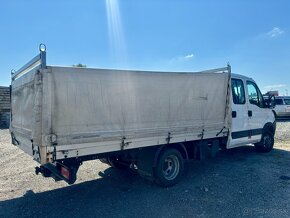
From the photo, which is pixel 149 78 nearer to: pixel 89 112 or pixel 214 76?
pixel 89 112

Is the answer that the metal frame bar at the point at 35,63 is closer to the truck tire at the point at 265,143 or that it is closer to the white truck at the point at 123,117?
the white truck at the point at 123,117

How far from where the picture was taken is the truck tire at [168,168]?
530 cm

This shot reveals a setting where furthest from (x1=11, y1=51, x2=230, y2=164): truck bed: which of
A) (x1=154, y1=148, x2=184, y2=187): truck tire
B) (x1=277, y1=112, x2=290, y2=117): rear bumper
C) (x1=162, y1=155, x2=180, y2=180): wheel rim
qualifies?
(x1=277, y1=112, x2=290, y2=117): rear bumper

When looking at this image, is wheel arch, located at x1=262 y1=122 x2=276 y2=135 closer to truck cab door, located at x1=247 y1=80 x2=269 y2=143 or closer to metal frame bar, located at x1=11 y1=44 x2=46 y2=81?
truck cab door, located at x1=247 y1=80 x2=269 y2=143

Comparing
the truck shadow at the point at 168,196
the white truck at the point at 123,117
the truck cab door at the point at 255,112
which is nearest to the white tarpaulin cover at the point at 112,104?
the white truck at the point at 123,117

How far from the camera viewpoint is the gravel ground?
4.28m

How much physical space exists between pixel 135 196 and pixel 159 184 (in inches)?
26.2

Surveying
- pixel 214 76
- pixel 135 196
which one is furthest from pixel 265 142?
pixel 135 196

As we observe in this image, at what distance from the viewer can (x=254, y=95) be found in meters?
7.71

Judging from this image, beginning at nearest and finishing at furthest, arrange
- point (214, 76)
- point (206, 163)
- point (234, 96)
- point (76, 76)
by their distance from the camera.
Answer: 1. point (76, 76)
2. point (214, 76)
3. point (234, 96)
4. point (206, 163)

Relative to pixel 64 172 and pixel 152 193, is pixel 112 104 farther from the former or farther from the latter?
pixel 152 193

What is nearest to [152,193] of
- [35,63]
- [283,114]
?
[35,63]

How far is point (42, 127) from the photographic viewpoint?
3812 millimetres

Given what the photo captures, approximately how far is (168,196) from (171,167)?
0.88 metres
